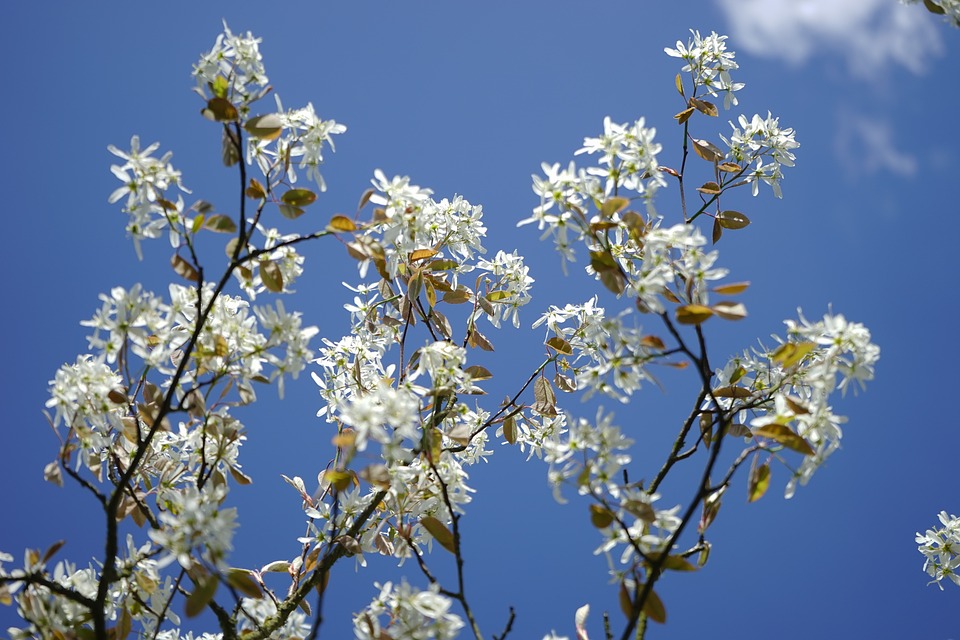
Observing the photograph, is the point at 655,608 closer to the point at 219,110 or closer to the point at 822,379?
the point at 822,379

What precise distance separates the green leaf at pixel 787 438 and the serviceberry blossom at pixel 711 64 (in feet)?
4.74

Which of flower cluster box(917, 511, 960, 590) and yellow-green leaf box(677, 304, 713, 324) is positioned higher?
yellow-green leaf box(677, 304, 713, 324)

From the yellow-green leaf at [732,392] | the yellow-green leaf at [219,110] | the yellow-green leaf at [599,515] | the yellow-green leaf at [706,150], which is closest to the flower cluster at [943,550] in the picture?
the yellow-green leaf at [732,392]

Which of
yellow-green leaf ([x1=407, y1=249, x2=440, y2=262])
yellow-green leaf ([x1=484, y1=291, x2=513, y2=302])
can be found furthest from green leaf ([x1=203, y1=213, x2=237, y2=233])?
yellow-green leaf ([x1=484, y1=291, x2=513, y2=302])

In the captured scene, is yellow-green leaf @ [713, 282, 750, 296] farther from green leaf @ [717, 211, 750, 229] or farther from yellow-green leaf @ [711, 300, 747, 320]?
green leaf @ [717, 211, 750, 229]

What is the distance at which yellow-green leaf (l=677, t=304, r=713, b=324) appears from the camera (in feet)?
5.45

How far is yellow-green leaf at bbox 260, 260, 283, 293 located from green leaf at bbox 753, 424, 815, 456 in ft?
3.89

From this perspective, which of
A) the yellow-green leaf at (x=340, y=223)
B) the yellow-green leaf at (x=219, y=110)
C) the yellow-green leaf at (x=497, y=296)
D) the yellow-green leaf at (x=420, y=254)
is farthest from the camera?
the yellow-green leaf at (x=497, y=296)

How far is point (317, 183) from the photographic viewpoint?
2.09 m

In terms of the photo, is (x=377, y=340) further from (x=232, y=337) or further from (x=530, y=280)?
(x=232, y=337)

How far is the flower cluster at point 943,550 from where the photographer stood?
278 cm

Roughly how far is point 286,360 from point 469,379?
469 millimetres

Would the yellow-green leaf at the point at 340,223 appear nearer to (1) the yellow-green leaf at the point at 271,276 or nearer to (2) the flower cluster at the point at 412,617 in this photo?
(1) the yellow-green leaf at the point at 271,276

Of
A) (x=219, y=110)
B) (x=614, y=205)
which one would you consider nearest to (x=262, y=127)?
(x=219, y=110)
